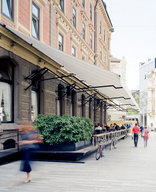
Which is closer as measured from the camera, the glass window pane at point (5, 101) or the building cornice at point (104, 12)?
the glass window pane at point (5, 101)

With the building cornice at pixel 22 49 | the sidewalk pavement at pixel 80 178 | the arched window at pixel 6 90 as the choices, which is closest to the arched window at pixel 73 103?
the building cornice at pixel 22 49

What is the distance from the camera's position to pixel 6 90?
11195 millimetres

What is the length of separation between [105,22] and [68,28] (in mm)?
18932

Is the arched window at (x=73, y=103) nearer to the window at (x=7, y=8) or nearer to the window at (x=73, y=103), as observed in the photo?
the window at (x=73, y=103)

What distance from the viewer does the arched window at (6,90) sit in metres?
10.9

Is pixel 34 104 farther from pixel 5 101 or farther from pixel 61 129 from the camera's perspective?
pixel 61 129

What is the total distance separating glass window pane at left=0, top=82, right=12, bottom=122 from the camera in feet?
35.7

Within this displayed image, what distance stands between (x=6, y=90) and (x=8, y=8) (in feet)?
11.3

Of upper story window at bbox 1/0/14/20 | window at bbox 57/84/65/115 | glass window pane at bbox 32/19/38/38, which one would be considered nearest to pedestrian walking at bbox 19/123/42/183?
upper story window at bbox 1/0/14/20

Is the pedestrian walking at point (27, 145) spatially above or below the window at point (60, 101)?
below

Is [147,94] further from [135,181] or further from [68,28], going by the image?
[135,181]

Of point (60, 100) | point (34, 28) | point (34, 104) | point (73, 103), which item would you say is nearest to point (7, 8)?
point (34, 28)

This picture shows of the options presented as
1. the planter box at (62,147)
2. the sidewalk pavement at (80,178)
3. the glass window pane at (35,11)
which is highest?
the glass window pane at (35,11)

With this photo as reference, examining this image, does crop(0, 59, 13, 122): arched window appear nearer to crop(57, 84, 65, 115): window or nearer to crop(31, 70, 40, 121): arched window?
crop(31, 70, 40, 121): arched window
